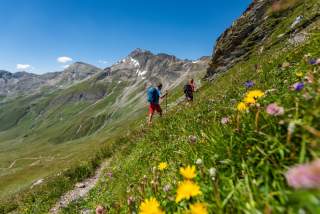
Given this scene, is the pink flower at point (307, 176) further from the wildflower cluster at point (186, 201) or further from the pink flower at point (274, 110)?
the pink flower at point (274, 110)

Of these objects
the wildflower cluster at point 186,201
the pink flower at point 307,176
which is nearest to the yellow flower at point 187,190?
the wildflower cluster at point 186,201

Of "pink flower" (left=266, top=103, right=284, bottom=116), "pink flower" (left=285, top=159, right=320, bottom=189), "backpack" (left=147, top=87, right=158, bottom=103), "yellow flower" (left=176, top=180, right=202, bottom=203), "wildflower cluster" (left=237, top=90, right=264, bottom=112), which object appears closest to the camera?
"pink flower" (left=285, top=159, right=320, bottom=189)

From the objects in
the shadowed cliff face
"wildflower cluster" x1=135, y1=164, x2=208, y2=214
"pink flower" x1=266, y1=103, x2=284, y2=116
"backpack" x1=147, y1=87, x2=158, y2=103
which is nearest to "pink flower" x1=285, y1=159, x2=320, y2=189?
"wildflower cluster" x1=135, y1=164, x2=208, y2=214

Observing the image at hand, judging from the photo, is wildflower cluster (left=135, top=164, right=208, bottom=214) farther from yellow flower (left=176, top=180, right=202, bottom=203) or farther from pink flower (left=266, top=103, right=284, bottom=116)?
pink flower (left=266, top=103, right=284, bottom=116)

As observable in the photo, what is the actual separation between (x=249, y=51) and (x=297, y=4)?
43.3 ft

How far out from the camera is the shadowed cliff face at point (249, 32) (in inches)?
2432

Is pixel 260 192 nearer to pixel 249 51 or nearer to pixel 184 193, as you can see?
pixel 184 193

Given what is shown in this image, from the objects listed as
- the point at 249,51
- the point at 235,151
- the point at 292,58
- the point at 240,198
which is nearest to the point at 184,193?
the point at 240,198

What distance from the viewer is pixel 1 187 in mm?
72562

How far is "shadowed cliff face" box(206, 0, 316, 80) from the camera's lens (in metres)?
61.8

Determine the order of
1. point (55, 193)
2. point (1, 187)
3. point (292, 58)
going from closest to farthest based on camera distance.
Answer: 1. point (292, 58)
2. point (55, 193)
3. point (1, 187)

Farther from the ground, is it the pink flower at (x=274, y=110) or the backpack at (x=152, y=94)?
the pink flower at (x=274, y=110)

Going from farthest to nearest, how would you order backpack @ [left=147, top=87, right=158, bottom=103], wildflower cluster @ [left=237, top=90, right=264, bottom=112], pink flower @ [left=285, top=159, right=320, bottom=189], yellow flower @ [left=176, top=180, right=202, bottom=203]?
1. backpack @ [left=147, top=87, right=158, bottom=103]
2. wildflower cluster @ [left=237, top=90, right=264, bottom=112]
3. yellow flower @ [left=176, top=180, right=202, bottom=203]
4. pink flower @ [left=285, top=159, right=320, bottom=189]

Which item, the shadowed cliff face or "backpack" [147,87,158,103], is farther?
the shadowed cliff face
